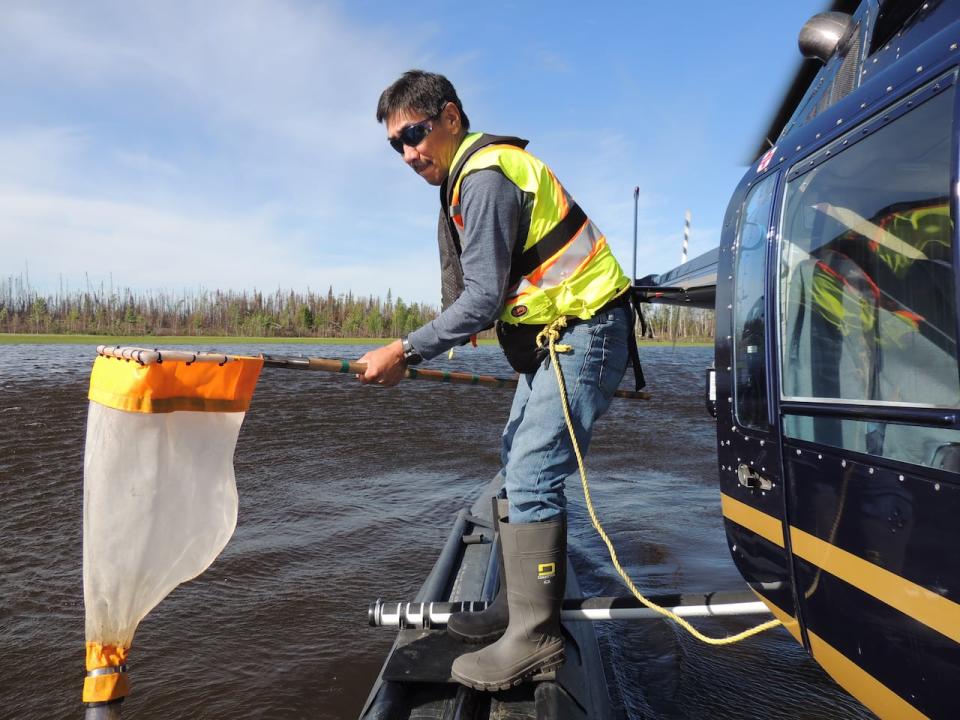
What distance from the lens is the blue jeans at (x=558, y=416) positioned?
9.30 feet

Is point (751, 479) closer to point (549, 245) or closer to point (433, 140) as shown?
point (549, 245)

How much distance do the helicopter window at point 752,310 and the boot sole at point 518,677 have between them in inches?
55.3

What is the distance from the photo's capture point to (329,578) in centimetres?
581

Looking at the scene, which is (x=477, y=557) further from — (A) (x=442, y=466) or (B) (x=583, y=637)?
(A) (x=442, y=466)

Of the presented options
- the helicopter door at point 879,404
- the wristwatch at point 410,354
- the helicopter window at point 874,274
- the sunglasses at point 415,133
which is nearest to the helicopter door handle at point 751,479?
the helicopter door at point 879,404

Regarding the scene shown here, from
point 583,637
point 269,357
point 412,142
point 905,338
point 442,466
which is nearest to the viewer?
point 905,338

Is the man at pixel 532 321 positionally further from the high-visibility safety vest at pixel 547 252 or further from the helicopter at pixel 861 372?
the helicopter at pixel 861 372

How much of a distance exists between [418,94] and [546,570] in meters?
2.18

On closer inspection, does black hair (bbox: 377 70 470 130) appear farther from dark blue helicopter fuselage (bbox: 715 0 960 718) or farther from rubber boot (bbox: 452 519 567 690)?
rubber boot (bbox: 452 519 567 690)

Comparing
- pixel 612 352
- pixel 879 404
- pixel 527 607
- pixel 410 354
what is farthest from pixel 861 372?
pixel 410 354

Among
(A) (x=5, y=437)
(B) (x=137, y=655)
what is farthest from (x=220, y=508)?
(A) (x=5, y=437)

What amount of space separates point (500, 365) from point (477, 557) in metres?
26.7

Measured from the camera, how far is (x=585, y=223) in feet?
9.55

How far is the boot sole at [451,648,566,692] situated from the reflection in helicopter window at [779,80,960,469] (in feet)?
4.73
